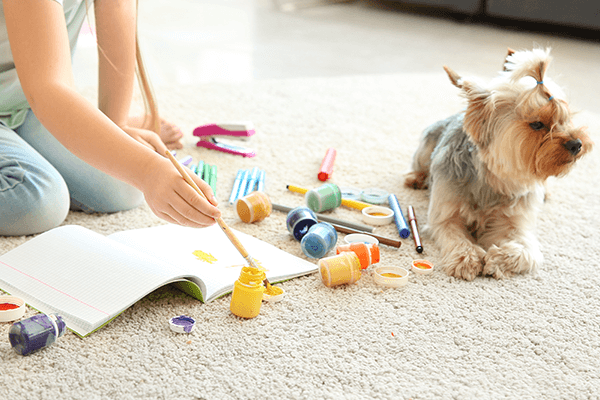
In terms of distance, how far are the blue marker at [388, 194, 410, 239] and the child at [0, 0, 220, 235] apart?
603mm

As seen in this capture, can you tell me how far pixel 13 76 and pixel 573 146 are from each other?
4.18ft

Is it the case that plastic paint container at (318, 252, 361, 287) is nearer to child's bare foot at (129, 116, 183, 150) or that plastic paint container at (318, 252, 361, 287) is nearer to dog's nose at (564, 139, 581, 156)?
dog's nose at (564, 139, 581, 156)

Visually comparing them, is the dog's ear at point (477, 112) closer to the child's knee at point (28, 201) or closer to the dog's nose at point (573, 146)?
the dog's nose at point (573, 146)

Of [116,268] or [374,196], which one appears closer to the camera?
[116,268]

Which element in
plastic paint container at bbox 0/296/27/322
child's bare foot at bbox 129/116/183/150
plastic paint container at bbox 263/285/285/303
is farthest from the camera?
child's bare foot at bbox 129/116/183/150

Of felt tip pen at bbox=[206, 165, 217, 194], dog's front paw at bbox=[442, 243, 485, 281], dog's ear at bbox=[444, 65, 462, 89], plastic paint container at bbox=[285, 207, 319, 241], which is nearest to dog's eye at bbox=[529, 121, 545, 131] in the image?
dog's ear at bbox=[444, 65, 462, 89]

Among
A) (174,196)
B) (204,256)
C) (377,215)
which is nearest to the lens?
(174,196)

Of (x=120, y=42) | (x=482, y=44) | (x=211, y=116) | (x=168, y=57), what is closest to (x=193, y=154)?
(x=211, y=116)

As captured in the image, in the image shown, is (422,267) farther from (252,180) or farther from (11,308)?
(11,308)

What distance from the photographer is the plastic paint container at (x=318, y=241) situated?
1.29m

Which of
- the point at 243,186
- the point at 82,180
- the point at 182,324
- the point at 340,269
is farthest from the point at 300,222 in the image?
the point at 82,180

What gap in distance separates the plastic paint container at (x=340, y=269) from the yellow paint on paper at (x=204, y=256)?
8.6 inches

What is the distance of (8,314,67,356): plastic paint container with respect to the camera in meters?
0.93

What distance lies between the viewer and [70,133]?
0.96 meters
